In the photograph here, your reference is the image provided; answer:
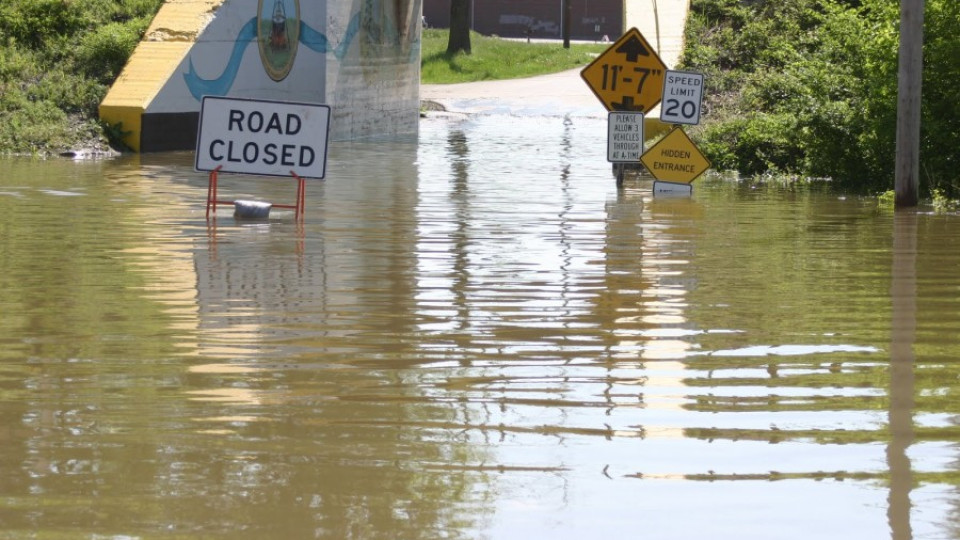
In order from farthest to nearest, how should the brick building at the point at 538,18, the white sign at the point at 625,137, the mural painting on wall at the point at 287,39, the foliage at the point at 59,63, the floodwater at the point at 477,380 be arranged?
the brick building at the point at 538,18 < the mural painting on wall at the point at 287,39 < the foliage at the point at 59,63 < the white sign at the point at 625,137 < the floodwater at the point at 477,380

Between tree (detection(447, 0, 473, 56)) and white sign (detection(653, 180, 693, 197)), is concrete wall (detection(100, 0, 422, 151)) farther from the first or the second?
tree (detection(447, 0, 473, 56))

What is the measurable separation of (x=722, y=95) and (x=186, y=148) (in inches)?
438

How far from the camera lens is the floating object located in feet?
57.4

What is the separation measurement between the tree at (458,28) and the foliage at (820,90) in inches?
1084

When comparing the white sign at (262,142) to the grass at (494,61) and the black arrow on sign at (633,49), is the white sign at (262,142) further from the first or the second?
the grass at (494,61)

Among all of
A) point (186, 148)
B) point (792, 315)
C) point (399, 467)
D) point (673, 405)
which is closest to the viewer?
point (399, 467)

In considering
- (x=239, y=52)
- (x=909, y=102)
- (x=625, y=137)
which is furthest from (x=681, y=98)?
(x=239, y=52)

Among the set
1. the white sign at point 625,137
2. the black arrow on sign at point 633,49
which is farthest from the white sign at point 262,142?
the black arrow on sign at point 633,49

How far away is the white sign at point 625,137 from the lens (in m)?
22.7

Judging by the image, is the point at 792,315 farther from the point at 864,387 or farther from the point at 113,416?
the point at 113,416

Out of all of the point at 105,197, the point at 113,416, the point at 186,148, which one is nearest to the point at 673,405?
the point at 113,416

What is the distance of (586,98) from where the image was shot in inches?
1906

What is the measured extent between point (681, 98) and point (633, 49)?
1562 mm

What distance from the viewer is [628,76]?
75.1 feet
